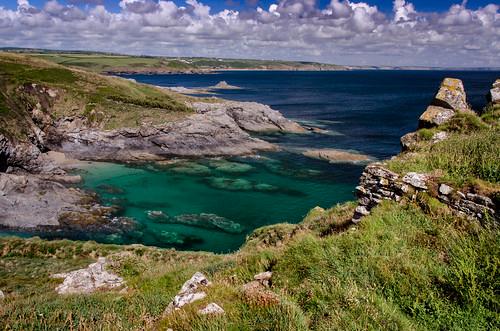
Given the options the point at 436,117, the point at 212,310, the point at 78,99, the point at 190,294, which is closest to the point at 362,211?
the point at 190,294

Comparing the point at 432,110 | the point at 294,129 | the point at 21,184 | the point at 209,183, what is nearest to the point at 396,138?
the point at 294,129

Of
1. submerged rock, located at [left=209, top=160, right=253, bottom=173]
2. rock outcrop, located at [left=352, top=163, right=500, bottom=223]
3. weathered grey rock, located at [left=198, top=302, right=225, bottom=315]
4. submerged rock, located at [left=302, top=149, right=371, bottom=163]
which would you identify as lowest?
submerged rock, located at [left=209, top=160, right=253, bottom=173]

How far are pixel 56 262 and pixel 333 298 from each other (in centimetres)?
2630

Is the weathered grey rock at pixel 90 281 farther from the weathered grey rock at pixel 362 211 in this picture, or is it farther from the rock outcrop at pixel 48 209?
the rock outcrop at pixel 48 209

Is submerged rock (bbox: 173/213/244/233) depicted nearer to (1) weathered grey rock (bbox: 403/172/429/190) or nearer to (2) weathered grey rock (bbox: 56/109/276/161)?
(2) weathered grey rock (bbox: 56/109/276/161)

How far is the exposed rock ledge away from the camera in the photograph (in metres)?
66.9

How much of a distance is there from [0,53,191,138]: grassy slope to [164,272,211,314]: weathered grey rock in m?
60.7

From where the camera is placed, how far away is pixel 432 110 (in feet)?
67.4

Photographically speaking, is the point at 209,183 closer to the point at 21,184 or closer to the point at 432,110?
the point at 21,184

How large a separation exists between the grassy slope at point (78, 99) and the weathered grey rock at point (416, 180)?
6285 cm

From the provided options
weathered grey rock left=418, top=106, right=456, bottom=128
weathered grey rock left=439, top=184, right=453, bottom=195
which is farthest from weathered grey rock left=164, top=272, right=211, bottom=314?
weathered grey rock left=418, top=106, right=456, bottom=128

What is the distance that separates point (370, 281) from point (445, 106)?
55.1 ft

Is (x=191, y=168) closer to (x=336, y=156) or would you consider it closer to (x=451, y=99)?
Answer: (x=336, y=156)

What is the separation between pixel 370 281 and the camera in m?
7.91
